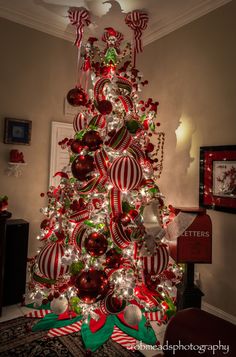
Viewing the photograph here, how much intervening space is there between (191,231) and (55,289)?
120 centimetres

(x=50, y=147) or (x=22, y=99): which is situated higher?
(x=22, y=99)

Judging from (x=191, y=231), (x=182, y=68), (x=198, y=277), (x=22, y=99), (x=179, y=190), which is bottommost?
(x=198, y=277)

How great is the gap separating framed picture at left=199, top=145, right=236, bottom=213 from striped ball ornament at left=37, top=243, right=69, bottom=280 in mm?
1538

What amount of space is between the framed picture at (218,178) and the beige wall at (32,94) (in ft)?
6.20

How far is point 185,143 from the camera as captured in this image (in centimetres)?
288

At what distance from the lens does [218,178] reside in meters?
2.49

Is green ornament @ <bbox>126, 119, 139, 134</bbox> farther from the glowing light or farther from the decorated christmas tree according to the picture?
the glowing light

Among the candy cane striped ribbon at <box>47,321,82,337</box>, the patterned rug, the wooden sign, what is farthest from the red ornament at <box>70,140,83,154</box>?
the candy cane striped ribbon at <box>47,321,82,337</box>

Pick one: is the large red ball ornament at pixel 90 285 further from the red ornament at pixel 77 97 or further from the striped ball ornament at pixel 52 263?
the red ornament at pixel 77 97

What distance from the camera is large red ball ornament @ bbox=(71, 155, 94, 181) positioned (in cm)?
181

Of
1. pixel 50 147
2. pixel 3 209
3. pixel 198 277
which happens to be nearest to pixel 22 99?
pixel 50 147

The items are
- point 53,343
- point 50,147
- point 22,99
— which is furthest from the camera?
point 50,147

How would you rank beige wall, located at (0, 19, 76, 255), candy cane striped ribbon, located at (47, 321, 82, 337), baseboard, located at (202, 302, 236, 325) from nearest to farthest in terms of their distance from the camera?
1. candy cane striped ribbon, located at (47, 321, 82, 337)
2. baseboard, located at (202, 302, 236, 325)
3. beige wall, located at (0, 19, 76, 255)

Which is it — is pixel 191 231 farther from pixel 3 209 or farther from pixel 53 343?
pixel 3 209
